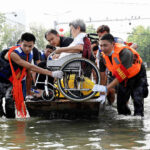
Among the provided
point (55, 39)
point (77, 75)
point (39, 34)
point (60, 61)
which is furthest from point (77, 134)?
point (39, 34)

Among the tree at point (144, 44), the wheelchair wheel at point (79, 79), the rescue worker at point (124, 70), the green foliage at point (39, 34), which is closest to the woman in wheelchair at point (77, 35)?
the wheelchair wheel at point (79, 79)

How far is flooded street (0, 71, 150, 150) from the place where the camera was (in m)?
6.07

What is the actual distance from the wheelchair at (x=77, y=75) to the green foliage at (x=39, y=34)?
3214 inches

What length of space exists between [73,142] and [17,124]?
239cm

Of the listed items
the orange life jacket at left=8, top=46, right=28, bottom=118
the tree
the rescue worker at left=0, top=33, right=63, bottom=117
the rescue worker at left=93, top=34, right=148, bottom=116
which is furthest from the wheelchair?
the tree

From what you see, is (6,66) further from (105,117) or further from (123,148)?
(123,148)

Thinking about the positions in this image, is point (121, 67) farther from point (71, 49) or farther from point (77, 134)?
point (77, 134)

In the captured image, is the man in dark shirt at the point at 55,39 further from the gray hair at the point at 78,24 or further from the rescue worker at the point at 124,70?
the rescue worker at the point at 124,70

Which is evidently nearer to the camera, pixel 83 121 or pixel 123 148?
pixel 123 148

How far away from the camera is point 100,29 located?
32.6 ft

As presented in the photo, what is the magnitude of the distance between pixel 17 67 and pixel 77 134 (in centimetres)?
231

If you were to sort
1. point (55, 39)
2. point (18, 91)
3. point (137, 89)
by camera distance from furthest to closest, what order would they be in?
point (55, 39)
point (18, 91)
point (137, 89)

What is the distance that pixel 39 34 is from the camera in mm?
91188

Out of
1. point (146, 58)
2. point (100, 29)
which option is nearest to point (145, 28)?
point (146, 58)
